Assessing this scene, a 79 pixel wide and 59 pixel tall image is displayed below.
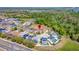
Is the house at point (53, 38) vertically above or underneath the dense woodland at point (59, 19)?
underneath

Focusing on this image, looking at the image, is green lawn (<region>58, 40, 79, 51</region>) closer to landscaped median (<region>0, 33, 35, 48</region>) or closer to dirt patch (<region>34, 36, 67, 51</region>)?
dirt patch (<region>34, 36, 67, 51</region>)

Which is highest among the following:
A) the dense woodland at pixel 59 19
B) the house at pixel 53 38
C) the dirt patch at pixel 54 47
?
the dense woodland at pixel 59 19

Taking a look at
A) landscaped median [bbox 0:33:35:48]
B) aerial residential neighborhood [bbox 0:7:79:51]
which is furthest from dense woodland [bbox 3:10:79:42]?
landscaped median [bbox 0:33:35:48]

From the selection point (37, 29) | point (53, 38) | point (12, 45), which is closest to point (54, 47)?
point (53, 38)

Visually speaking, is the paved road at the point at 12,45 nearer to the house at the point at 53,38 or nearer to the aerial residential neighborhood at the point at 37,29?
the aerial residential neighborhood at the point at 37,29

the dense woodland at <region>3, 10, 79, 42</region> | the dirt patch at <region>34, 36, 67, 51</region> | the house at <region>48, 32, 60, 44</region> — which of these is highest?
the dense woodland at <region>3, 10, 79, 42</region>

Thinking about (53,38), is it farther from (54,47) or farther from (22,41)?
(22,41)

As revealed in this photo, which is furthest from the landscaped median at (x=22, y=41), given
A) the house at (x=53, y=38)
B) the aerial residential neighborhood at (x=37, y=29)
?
the house at (x=53, y=38)

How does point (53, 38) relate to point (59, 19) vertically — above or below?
below
